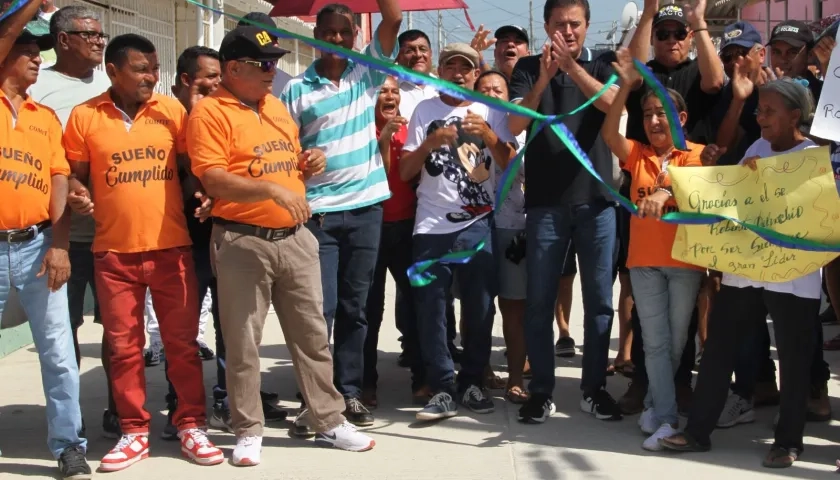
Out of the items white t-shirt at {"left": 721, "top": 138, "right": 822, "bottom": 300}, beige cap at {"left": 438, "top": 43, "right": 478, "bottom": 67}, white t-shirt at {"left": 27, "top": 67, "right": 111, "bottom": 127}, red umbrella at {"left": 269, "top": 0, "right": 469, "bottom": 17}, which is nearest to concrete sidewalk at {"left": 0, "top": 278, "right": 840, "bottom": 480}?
white t-shirt at {"left": 721, "top": 138, "right": 822, "bottom": 300}

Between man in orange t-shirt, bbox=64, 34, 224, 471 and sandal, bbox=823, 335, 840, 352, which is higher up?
man in orange t-shirt, bbox=64, 34, 224, 471

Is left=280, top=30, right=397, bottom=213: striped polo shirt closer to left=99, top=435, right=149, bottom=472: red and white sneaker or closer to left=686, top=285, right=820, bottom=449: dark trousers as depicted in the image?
left=99, top=435, right=149, bottom=472: red and white sneaker

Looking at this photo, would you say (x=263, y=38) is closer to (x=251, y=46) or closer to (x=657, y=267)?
(x=251, y=46)

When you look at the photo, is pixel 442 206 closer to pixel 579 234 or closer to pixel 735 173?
pixel 579 234

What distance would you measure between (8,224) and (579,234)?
2882 mm

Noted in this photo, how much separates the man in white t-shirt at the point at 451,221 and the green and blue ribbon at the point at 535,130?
12cm

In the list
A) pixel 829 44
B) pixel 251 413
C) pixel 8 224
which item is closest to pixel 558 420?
pixel 251 413

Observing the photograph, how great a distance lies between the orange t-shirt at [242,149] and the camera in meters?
4.61

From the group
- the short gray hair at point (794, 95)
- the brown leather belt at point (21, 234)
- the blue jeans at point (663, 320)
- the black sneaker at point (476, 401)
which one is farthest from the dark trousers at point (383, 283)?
the short gray hair at point (794, 95)

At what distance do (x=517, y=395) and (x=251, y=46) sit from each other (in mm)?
2536

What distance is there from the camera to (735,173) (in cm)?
468

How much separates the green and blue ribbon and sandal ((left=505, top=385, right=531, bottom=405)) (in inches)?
36.8

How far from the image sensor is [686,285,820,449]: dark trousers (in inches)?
179

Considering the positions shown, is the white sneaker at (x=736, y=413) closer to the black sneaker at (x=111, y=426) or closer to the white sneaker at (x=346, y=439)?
the white sneaker at (x=346, y=439)
